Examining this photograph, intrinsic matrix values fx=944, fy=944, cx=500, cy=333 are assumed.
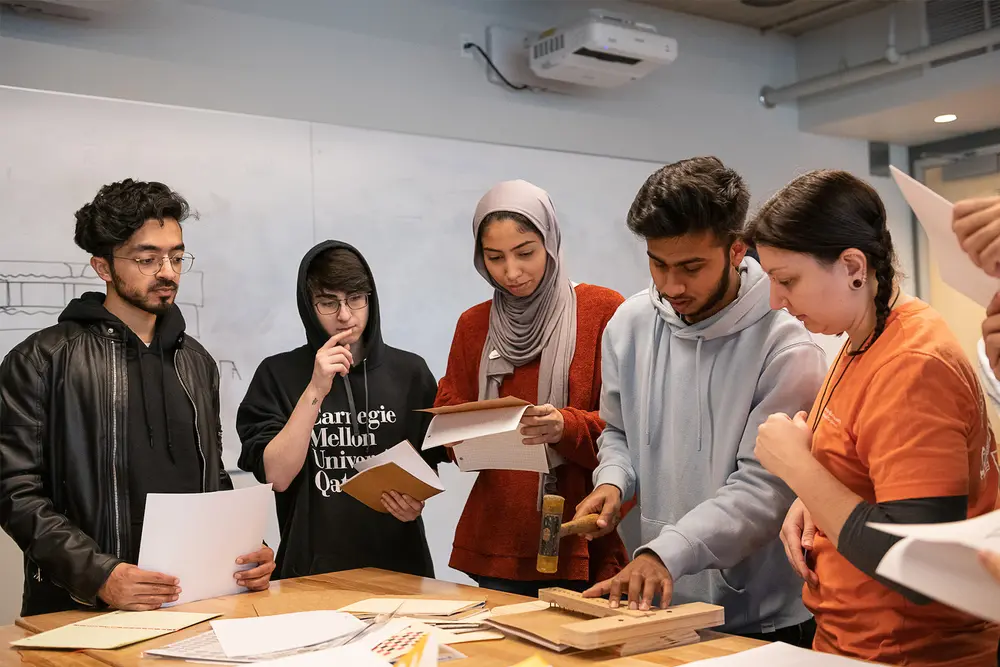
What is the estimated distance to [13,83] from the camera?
10.8 ft

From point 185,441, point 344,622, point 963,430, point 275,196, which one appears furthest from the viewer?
point 275,196

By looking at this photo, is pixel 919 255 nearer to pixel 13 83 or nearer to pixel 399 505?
pixel 399 505

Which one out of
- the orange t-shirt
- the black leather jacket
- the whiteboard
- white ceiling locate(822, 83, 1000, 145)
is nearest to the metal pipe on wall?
white ceiling locate(822, 83, 1000, 145)

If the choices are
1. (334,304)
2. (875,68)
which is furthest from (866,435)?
(875,68)

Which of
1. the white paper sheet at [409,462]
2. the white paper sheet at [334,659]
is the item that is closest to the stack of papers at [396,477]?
the white paper sheet at [409,462]

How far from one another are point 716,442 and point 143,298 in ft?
4.60

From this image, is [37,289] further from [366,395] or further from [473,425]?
[473,425]

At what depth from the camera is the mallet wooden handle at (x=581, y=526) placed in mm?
1774

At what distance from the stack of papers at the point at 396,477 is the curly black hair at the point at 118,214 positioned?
2.70ft

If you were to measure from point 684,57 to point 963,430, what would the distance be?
4114 millimetres

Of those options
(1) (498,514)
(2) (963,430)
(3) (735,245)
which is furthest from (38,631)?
(2) (963,430)

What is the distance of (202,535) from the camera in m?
1.97

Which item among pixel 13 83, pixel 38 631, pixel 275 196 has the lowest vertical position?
pixel 38 631

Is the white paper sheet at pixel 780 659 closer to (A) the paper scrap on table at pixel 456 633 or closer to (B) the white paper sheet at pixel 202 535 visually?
(A) the paper scrap on table at pixel 456 633
